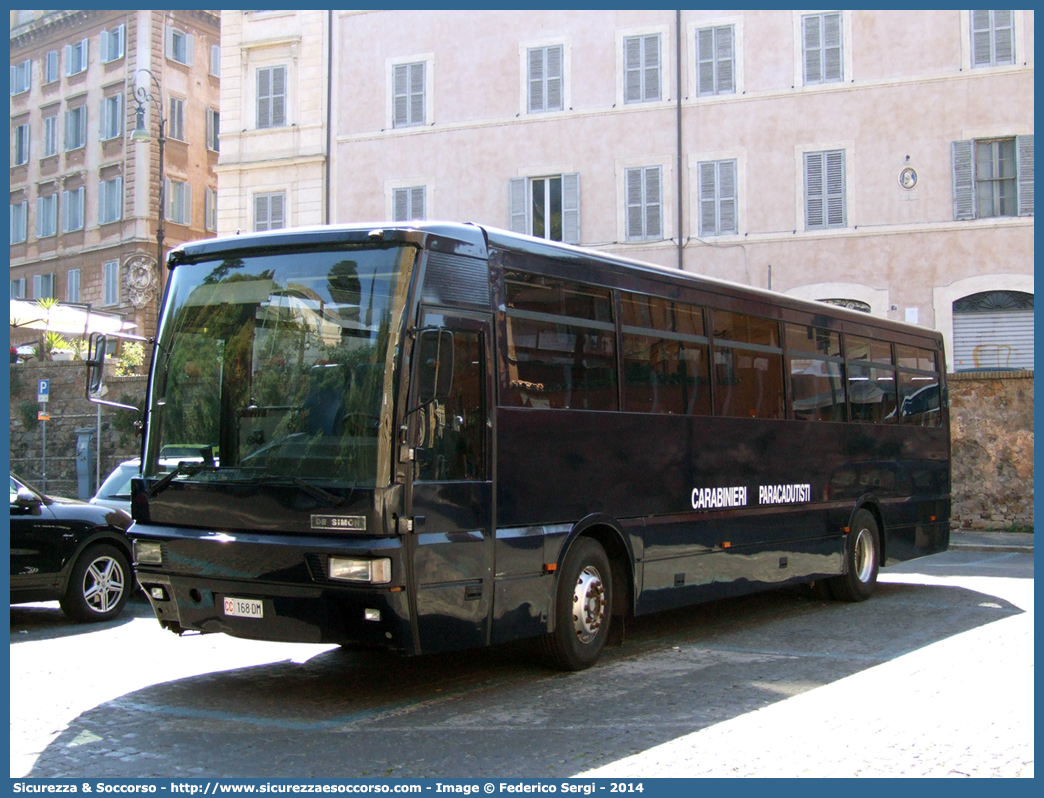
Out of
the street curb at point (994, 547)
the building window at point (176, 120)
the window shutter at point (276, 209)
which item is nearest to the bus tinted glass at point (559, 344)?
the street curb at point (994, 547)

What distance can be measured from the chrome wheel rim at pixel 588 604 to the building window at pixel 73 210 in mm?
46291

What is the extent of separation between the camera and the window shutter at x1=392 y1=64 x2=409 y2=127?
31.2 m

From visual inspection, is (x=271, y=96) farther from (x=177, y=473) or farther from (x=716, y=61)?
(x=177, y=473)

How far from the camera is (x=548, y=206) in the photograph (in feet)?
97.7

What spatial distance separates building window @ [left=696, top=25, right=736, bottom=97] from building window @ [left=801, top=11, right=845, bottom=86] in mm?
1688

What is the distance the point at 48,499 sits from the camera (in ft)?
36.3

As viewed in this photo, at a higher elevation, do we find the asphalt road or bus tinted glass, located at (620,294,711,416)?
bus tinted glass, located at (620,294,711,416)

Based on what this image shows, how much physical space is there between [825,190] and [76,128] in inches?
1403

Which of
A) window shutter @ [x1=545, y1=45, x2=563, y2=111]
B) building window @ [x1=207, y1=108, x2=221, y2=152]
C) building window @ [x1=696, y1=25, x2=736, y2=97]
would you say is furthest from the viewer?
building window @ [x1=207, y1=108, x2=221, y2=152]

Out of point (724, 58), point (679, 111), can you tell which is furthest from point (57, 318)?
point (724, 58)

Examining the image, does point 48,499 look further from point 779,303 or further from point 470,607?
point 779,303

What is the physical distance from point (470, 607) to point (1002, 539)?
49.8 feet

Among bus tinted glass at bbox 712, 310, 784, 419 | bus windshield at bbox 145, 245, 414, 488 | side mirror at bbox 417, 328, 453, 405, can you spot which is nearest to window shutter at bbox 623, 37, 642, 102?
bus tinted glass at bbox 712, 310, 784, 419

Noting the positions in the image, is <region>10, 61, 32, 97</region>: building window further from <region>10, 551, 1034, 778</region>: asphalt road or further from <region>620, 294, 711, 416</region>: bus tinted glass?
<region>620, 294, 711, 416</region>: bus tinted glass
